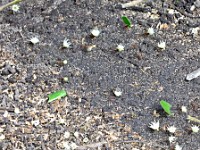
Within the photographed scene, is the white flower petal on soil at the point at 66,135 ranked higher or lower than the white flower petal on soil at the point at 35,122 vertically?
lower

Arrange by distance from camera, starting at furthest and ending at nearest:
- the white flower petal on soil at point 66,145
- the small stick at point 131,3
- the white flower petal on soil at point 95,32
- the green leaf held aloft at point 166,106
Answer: the small stick at point 131,3, the white flower petal on soil at point 95,32, the green leaf held aloft at point 166,106, the white flower petal on soil at point 66,145

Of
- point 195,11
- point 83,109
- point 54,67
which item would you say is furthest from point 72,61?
point 195,11

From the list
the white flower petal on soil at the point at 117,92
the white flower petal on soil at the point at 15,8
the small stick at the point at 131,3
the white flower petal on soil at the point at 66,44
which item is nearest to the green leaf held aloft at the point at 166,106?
the white flower petal on soil at the point at 117,92

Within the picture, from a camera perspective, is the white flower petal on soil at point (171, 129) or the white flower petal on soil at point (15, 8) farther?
the white flower petal on soil at point (15, 8)

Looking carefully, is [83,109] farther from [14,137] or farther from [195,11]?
[195,11]

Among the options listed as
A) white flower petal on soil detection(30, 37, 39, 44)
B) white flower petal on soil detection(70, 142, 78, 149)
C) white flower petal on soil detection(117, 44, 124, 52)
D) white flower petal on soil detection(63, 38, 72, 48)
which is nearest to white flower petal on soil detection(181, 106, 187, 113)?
white flower petal on soil detection(117, 44, 124, 52)

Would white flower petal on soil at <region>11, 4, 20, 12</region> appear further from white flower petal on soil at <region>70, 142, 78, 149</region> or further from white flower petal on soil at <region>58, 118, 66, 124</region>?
white flower petal on soil at <region>70, 142, 78, 149</region>

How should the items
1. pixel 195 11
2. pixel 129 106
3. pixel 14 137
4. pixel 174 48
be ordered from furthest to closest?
pixel 195 11
pixel 174 48
pixel 129 106
pixel 14 137

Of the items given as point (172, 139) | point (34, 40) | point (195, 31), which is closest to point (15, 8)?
point (34, 40)

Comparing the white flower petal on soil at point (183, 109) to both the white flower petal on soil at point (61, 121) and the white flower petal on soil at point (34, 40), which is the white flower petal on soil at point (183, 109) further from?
the white flower petal on soil at point (34, 40)
